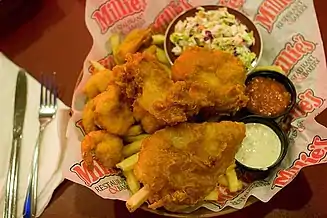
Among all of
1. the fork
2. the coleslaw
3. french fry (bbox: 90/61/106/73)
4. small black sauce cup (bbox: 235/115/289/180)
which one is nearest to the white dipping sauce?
small black sauce cup (bbox: 235/115/289/180)

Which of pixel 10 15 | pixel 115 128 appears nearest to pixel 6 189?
pixel 115 128

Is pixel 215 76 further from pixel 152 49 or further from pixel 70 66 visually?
pixel 70 66

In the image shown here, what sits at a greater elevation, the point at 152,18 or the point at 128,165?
the point at 152,18

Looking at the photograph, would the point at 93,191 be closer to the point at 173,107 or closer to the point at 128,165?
the point at 128,165

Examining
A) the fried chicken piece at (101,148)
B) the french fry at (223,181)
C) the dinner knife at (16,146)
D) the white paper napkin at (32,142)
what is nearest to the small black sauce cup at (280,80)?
the french fry at (223,181)

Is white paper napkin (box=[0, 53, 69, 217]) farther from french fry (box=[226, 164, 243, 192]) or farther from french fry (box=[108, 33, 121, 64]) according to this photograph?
french fry (box=[226, 164, 243, 192])

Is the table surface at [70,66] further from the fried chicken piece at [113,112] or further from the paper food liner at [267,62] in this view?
the fried chicken piece at [113,112]
